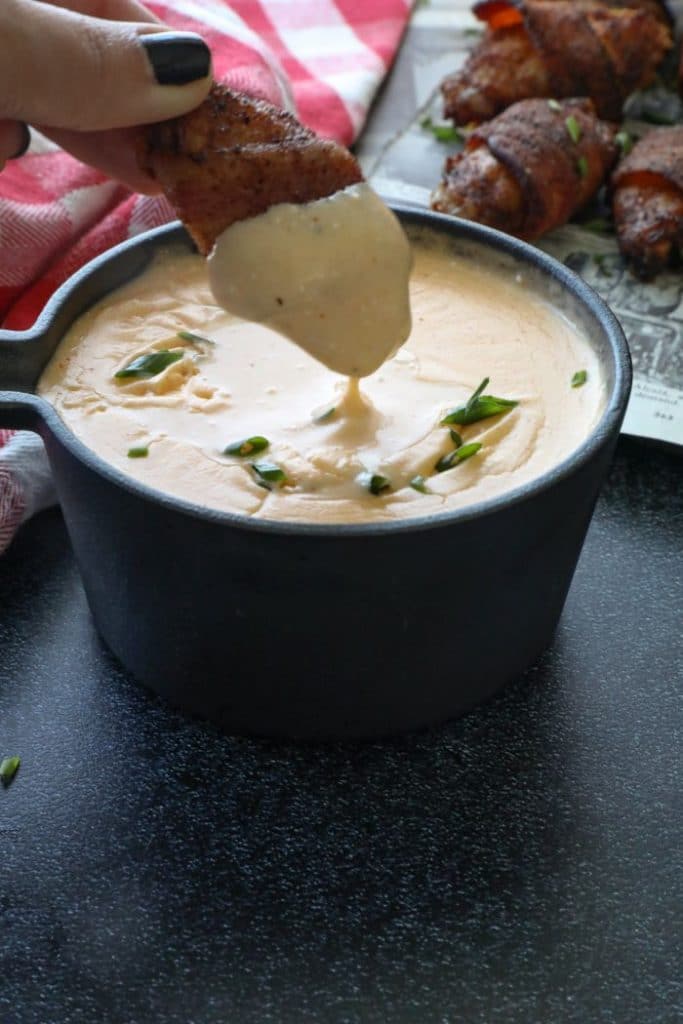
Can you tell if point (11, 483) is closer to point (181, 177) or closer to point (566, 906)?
point (181, 177)

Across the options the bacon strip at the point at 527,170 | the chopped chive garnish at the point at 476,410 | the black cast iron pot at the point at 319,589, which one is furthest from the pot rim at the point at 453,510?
the bacon strip at the point at 527,170

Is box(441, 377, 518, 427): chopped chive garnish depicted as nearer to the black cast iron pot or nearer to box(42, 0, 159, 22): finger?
the black cast iron pot

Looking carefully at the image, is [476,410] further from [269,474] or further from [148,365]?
[148,365]

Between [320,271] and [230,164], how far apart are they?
123 mm

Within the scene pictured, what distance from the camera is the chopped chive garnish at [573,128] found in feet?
6.35

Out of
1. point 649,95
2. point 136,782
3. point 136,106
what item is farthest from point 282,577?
point 649,95

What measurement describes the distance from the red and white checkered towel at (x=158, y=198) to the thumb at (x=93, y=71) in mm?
460

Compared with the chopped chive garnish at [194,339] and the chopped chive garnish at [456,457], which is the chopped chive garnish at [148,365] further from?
the chopped chive garnish at [456,457]

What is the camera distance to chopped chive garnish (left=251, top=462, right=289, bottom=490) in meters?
1.13

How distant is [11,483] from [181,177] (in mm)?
439

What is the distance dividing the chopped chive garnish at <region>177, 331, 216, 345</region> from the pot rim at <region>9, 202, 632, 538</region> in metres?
0.11

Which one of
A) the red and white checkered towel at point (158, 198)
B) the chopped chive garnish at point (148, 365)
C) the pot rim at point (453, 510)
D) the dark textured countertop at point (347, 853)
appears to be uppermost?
the pot rim at point (453, 510)

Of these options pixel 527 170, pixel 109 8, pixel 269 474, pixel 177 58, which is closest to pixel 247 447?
pixel 269 474

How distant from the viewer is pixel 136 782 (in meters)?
1.14
